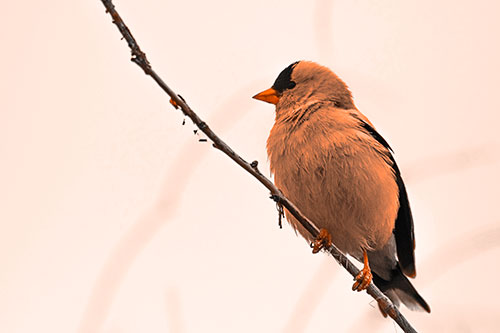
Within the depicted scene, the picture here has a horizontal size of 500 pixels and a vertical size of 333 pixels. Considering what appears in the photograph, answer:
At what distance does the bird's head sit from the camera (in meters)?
4.73

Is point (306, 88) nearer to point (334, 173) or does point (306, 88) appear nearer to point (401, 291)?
point (334, 173)

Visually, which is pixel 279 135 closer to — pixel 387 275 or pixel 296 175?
pixel 296 175

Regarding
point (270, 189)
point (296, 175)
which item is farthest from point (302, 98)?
point (270, 189)

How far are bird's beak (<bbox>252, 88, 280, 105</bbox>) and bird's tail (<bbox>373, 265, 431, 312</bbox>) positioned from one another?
1.70 metres

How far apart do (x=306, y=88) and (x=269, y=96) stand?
0.30m

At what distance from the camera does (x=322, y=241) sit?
4137mm

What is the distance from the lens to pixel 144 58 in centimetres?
216

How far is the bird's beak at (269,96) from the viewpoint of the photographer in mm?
4801

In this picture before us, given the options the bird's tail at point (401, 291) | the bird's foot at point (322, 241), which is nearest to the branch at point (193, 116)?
the bird's foot at point (322, 241)

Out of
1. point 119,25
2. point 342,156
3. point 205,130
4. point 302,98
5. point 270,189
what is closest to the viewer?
point 119,25

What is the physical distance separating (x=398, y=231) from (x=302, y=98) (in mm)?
1350

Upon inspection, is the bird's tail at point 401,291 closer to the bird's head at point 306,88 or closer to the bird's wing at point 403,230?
the bird's wing at point 403,230

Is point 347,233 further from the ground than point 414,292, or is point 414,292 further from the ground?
point 347,233

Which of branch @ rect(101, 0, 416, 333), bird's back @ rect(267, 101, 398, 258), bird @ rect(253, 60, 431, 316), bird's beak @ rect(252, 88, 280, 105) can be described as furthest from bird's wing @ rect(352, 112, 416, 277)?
branch @ rect(101, 0, 416, 333)
